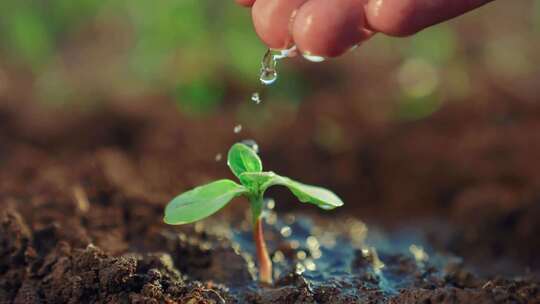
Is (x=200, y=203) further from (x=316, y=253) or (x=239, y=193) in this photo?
(x=316, y=253)

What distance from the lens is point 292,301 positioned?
1.58 m

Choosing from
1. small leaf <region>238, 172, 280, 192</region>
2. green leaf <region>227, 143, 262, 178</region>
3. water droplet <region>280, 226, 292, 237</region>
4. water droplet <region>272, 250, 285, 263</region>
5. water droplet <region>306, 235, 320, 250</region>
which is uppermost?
green leaf <region>227, 143, 262, 178</region>

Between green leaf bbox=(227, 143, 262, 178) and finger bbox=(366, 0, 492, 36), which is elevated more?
finger bbox=(366, 0, 492, 36)

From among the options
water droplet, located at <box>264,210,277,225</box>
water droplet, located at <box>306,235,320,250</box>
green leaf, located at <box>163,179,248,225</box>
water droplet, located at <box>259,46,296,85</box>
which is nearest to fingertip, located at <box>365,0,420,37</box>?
water droplet, located at <box>259,46,296,85</box>

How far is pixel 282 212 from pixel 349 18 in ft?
4.43

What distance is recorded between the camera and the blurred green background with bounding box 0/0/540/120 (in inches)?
128

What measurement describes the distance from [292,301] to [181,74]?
1.92 meters

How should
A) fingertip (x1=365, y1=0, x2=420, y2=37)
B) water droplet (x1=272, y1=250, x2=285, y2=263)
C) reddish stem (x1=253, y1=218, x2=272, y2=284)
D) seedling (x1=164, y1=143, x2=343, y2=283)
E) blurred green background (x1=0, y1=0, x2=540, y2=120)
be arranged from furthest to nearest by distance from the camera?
blurred green background (x1=0, y1=0, x2=540, y2=120)
water droplet (x1=272, y1=250, x2=285, y2=263)
reddish stem (x1=253, y1=218, x2=272, y2=284)
seedling (x1=164, y1=143, x2=343, y2=283)
fingertip (x1=365, y1=0, x2=420, y2=37)

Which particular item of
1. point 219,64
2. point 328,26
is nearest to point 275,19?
point 328,26

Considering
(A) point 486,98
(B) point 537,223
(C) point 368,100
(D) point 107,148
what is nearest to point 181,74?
(D) point 107,148

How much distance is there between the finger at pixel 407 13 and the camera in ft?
4.52

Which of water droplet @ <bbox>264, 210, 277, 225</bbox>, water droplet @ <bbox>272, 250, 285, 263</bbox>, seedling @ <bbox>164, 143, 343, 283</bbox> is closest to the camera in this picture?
→ seedling @ <bbox>164, 143, 343, 283</bbox>

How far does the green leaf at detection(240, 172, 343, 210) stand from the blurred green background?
5.26ft

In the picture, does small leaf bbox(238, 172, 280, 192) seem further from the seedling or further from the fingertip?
the fingertip
